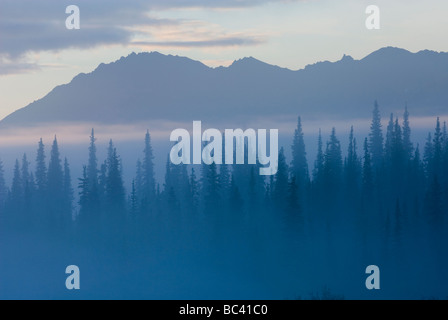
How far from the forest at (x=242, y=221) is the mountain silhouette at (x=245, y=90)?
9.35 feet

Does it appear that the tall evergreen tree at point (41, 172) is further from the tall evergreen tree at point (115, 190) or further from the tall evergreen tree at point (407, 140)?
the tall evergreen tree at point (407, 140)

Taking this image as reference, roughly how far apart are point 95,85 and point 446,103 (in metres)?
20.7

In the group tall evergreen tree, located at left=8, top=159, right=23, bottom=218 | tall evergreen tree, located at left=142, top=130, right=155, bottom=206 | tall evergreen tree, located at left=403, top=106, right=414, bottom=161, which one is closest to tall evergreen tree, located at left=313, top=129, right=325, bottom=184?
tall evergreen tree, located at left=403, top=106, right=414, bottom=161

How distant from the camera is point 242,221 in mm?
53188

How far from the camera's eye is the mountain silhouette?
4569 centimetres

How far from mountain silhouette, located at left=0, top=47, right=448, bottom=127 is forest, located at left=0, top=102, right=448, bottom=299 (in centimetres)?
285

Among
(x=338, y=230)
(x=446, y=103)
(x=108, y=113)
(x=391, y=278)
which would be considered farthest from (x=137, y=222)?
(x=446, y=103)

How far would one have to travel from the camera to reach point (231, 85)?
161 ft

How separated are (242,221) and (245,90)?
954 centimetres

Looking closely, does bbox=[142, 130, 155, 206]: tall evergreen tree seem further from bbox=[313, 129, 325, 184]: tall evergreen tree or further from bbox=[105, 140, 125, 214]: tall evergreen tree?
bbox=[313, 129, 325, 184]: tall evergreen tree

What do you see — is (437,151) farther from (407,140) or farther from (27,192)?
(27,192)

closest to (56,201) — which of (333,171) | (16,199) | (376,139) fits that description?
(16,199)

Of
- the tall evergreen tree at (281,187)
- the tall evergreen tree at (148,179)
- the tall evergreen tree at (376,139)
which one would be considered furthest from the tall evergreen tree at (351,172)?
the tall evergreen tree at (148,179)

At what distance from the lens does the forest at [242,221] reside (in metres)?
50.6
